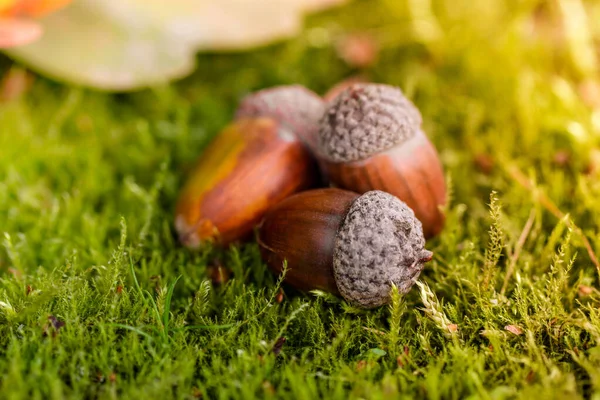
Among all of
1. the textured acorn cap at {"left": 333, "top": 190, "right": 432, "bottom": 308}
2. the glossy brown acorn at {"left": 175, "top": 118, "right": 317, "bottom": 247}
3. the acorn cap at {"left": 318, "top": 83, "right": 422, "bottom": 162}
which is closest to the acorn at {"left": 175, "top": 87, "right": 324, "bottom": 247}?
the glossy brown acorn at {"left": 175, "top": 118, "right": 317, "bottom": 247}

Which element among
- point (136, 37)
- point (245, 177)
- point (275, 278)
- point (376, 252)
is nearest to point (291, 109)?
point (245, 177)

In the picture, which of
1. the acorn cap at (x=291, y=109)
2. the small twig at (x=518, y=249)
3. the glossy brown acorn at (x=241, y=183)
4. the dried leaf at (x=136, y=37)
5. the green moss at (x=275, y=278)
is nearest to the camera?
the green moss at (x=275, y=278)

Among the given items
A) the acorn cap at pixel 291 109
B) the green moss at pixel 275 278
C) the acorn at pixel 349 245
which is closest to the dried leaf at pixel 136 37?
the green moss at pixel 275 278

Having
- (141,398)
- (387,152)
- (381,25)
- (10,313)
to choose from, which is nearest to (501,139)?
(387,152)

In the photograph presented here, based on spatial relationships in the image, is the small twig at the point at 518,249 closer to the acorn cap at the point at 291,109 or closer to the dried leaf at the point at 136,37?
the acorn cap at the point at 291,109

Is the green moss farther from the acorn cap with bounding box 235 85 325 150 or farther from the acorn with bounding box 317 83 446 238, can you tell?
the acorn cap with bounding box 235 85 325 150
